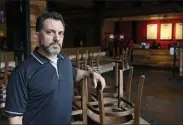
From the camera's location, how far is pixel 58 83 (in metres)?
1.28

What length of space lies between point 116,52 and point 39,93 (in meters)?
10.6

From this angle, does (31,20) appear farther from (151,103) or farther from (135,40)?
(135,40)

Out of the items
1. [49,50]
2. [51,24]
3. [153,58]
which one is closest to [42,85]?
[49,50]

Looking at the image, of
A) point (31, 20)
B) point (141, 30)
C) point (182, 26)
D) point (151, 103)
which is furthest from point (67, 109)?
point (141, 30)

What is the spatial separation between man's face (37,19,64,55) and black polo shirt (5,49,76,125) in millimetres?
65

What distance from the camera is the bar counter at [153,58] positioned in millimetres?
11227

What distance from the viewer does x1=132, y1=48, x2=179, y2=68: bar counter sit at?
11227 mm

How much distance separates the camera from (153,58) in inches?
461

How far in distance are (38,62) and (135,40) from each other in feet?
46.8

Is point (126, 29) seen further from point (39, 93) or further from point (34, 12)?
point (39, 93)

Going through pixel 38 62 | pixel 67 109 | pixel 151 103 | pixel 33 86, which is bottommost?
pixel 151 103

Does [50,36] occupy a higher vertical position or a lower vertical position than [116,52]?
higher

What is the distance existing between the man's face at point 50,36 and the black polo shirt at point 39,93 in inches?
2.6

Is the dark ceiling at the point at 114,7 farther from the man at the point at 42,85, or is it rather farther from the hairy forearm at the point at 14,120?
the hairy forearm at the point at 14,120
